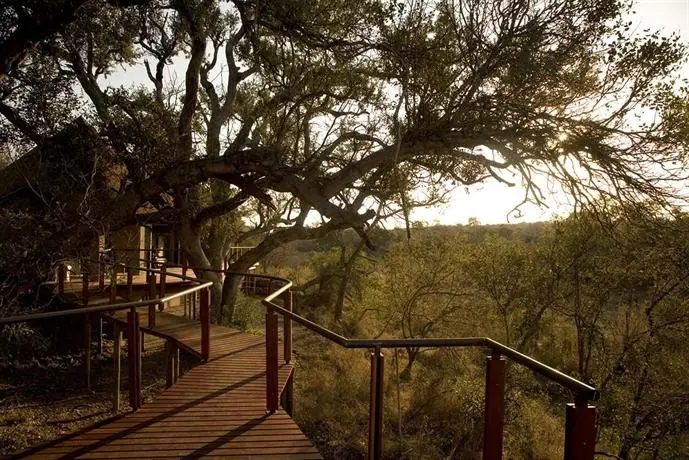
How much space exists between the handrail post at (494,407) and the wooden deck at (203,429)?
4.49 feet

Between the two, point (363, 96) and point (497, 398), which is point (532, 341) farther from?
point (497, 398)

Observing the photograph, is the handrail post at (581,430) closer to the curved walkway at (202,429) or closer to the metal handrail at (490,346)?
the metal handrail at (490,346)

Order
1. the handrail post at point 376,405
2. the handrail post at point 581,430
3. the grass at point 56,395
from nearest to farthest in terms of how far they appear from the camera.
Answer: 1. the handrail post at point 581,430
2. the handrail post at point 376,405
3. the grass at point 56,395

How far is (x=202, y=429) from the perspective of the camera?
4043mm

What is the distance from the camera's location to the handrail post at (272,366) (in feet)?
14.7

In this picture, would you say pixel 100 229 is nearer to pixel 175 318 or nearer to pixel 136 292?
pixel 175 318

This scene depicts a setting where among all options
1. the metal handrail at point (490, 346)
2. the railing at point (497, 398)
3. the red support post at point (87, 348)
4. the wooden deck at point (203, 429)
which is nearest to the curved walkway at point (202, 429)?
the wooden deck at point (203, 429)

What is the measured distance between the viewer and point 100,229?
31.8 feet

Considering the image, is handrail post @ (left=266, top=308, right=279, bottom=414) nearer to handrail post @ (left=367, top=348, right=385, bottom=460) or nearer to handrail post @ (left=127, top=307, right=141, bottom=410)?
handrail post @ (left=127, top=307, right=141, bottom=410)

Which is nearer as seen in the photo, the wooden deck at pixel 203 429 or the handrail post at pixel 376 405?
the handrail post at pixel 376 405

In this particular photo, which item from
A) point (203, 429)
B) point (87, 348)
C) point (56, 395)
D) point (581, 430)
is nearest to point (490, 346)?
point (581, 430)

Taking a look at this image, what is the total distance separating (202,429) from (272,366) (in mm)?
798

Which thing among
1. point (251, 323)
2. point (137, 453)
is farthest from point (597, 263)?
point (137, 453)

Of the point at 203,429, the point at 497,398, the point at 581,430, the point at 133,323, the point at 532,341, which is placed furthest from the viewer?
the point at 532,341
